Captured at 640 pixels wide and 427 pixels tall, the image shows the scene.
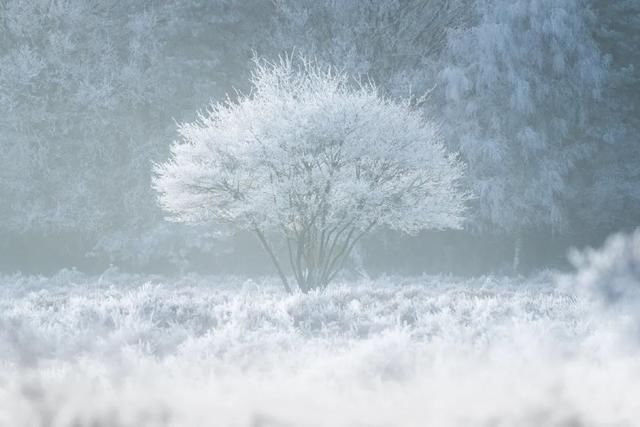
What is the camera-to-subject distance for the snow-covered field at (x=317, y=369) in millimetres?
4500

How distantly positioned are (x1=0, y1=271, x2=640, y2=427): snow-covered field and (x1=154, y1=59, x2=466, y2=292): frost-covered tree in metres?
4.53

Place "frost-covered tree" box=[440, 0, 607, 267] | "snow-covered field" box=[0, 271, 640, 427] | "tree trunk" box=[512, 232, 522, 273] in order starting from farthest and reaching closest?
"tree trunk" box=[512, 232, 522, 273], "frost-covered tree" box=[440, 0, 607, 267], "snow-covered field" box=[0, 271, 640, 427]

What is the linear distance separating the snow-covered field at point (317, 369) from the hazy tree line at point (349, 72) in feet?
49.3

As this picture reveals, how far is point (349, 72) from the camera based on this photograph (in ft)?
85.6

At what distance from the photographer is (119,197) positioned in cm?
2912

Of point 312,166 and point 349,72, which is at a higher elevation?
point 349,72

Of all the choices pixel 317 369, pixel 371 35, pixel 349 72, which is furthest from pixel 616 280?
pixel 371 35

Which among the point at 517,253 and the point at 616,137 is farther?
the point at 517,253

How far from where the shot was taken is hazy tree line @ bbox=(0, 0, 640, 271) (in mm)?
25469

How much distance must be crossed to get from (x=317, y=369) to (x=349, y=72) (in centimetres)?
2083

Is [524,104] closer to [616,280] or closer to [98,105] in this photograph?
[616,280]

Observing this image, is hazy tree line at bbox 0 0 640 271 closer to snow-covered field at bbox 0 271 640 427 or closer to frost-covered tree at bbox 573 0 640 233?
frost-covered tree at bbox 573 0 640 233

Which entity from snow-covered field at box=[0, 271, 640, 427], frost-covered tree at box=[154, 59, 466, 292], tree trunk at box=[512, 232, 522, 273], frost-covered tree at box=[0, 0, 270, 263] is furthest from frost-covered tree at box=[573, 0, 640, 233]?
snow-covered field at box=[0, 271, 640, 427]

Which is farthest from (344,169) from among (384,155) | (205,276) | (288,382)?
(205,276)
